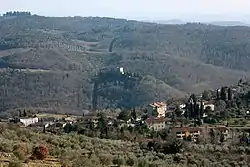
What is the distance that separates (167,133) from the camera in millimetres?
33438

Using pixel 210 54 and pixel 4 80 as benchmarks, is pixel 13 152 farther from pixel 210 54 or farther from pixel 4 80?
pixel 210 54

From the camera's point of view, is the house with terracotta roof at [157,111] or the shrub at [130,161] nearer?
the shrub at [130,161]

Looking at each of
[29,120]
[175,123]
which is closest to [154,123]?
[175,123]

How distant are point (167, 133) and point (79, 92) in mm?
59678

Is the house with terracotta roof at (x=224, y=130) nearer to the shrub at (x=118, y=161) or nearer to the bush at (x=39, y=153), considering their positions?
the shrub at (x=118, y=161)

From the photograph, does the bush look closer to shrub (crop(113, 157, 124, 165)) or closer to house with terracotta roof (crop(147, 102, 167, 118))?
shrub (crop(113, 157, 124, 165))

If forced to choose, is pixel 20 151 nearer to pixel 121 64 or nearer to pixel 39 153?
pixel 39 153

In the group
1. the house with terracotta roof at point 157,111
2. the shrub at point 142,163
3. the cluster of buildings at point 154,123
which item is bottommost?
the house with terracotta roof at point 157,111

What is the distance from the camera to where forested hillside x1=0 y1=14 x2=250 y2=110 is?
293 feet

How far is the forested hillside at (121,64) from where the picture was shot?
293 ft

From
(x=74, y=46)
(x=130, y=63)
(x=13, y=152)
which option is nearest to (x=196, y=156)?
(x=13, y=152)

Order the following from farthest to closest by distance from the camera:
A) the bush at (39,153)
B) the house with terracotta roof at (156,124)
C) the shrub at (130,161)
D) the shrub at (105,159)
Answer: the house with terracotta roof at (156,124) → the shrub at (130,161) → the shrub at (105,159) → the bush at (39,153)

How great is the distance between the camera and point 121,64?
4734 inches

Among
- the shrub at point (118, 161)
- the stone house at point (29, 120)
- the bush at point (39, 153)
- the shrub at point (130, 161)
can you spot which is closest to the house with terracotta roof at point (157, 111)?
the stone house at point (29, 120)
